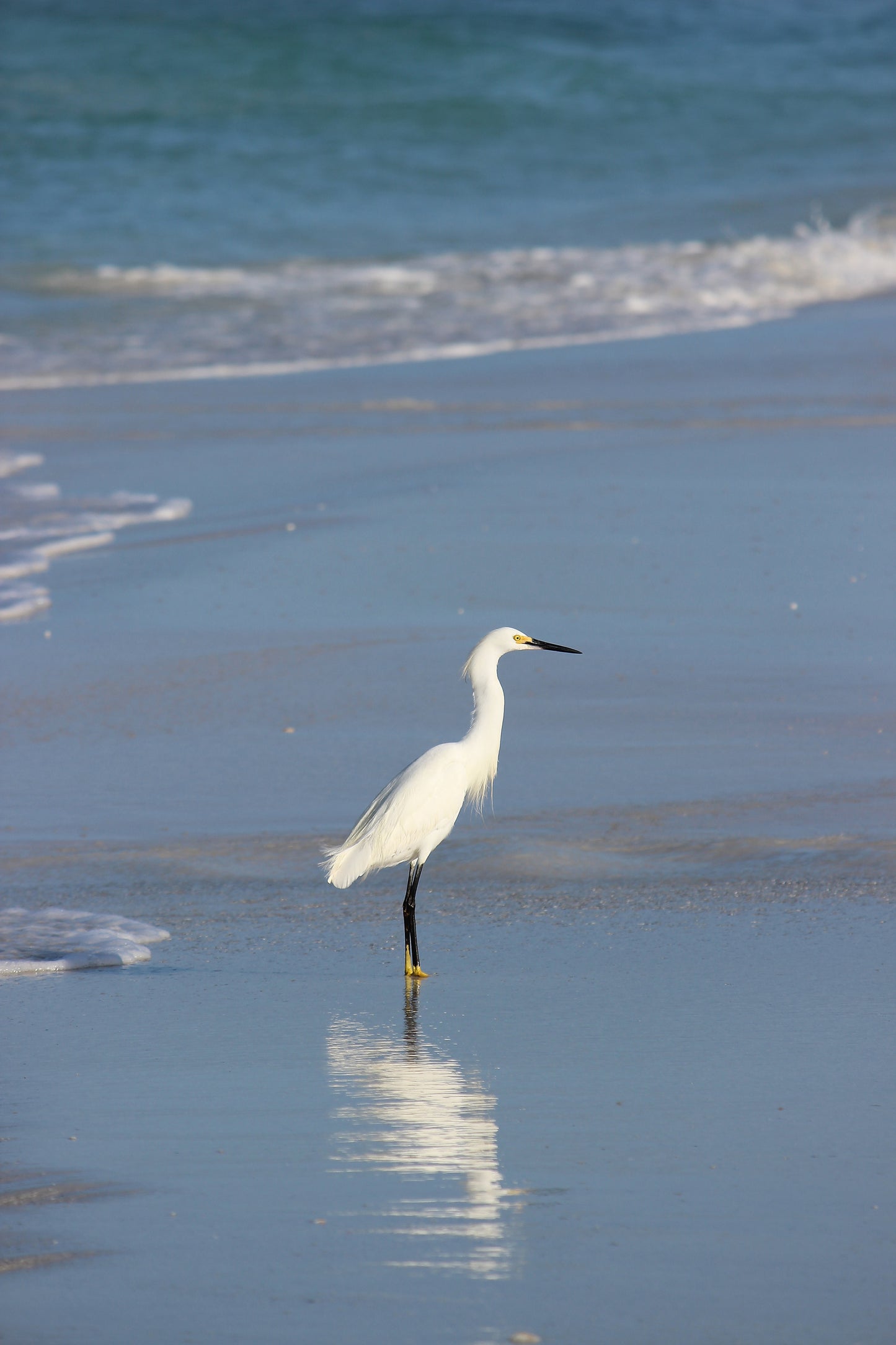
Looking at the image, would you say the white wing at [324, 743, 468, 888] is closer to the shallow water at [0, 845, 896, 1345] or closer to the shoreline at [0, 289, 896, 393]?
the shallow water at [0, 845, 896, 1345]

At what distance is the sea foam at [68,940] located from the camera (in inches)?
153

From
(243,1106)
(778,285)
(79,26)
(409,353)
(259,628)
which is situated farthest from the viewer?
(79,26)

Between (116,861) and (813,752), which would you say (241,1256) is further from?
(813,752)

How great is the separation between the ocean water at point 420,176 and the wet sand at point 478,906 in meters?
5.31

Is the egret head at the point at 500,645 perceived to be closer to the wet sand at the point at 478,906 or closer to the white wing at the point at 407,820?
the white wing at the point at 407,820

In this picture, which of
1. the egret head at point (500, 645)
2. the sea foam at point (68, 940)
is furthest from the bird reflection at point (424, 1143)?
the egret head at point (500, 645)

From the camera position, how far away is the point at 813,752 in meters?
5.16

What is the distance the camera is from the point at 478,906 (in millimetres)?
4301

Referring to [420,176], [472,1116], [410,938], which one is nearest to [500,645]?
[410,938]

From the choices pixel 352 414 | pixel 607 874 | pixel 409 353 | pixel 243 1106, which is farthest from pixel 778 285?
pixel 243 1106

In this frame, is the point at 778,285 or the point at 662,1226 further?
the point at 778,285

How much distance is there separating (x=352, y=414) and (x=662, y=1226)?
8.23 metres

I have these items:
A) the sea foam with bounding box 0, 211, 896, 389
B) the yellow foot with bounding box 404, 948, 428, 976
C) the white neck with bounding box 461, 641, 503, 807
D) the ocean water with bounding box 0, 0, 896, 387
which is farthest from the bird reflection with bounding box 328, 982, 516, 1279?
the ocean water with bounding box 0, 0, 896, 387

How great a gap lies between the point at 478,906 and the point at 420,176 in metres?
19.7
